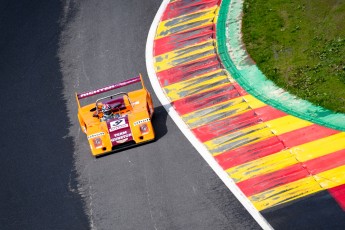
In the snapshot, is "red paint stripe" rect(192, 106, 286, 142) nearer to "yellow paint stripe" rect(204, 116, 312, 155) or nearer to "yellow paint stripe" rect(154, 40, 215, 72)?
"yellow paint stripe" rect(204, 116, 312, 155)

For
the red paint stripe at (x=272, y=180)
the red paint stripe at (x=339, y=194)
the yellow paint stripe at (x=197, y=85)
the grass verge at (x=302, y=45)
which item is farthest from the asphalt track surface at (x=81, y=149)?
the grass verge at (x=302, y=45)

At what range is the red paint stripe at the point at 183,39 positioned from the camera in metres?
23.5

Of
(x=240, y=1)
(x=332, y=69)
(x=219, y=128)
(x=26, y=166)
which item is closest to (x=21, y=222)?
(x=26, y=166)

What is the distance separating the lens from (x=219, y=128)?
1891 centimetres

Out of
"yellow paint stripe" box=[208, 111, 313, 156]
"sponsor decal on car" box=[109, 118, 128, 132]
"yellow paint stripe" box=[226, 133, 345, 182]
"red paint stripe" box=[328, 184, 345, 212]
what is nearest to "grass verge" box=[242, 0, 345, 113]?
"yellow paint stripe" box=[208, 111, 313, 156]

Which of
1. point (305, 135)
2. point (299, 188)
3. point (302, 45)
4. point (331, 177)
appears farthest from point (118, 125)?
point (302, 45)

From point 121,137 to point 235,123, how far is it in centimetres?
293

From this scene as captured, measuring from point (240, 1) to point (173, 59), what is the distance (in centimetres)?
389

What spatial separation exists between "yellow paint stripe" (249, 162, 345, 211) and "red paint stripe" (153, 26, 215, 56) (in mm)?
8385

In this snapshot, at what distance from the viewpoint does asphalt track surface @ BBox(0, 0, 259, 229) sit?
16.6 m

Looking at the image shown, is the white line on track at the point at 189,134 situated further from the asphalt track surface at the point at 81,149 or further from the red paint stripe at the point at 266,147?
the red paint stripe at the point at 266,147

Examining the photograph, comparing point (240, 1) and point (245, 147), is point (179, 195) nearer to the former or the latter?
point (245, 147)

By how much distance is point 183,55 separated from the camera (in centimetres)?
2291

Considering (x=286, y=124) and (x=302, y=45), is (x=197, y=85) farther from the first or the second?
(x=286, y=124)
